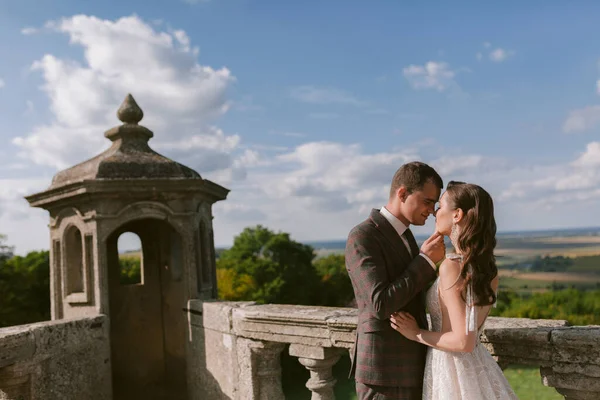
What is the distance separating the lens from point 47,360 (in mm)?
5844

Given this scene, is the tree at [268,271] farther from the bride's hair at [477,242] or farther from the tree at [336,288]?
the bride's hair at [477,242]

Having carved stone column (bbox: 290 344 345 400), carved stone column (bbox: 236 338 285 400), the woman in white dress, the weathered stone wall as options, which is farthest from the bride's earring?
the weathered stone wall

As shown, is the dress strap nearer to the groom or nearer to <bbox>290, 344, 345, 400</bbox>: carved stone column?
the groom

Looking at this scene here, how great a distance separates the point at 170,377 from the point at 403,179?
6401 millimetres

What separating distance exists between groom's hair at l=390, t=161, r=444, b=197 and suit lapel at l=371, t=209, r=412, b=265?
188 mm

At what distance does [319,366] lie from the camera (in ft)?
14.5

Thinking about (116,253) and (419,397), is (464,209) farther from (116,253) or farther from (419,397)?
(116,253)

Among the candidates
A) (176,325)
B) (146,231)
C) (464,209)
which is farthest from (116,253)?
(464,209)

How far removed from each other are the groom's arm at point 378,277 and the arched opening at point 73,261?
5.88 m

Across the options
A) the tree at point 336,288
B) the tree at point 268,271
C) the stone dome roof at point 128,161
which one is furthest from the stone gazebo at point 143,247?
the tree at point 336,288

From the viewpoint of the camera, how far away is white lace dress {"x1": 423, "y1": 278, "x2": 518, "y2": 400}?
2539mm

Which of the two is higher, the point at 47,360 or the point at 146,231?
the point at 146,231

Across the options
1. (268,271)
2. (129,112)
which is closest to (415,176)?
(129,112)

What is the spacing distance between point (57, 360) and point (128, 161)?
2650 millimetres
